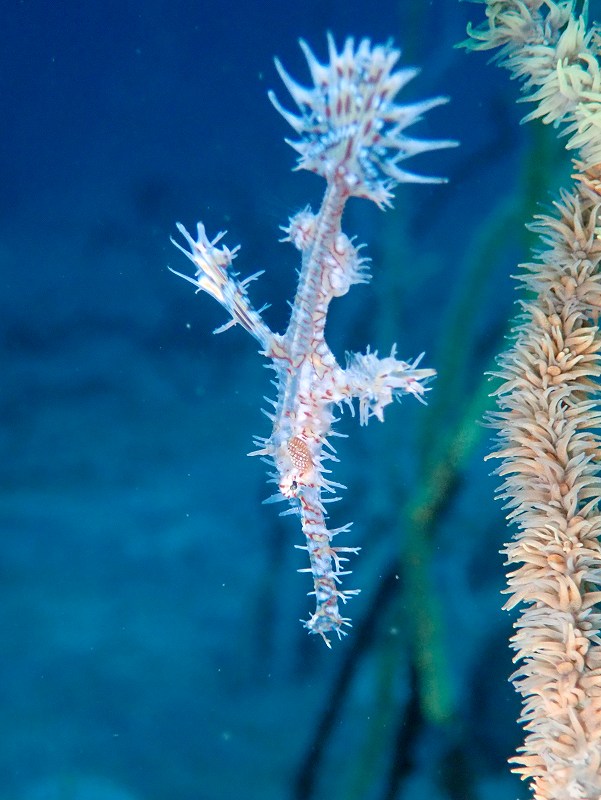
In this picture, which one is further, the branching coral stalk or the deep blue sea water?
the deep blue sea water

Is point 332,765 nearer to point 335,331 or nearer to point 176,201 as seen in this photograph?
point 335,331

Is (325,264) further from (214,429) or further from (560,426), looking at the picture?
(214,429)

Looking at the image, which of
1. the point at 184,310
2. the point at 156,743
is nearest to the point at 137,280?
the point at 184,310

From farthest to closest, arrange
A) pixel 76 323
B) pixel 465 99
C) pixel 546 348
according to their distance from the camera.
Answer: pixel 76 323, pixel 465 99, pixel 546 348

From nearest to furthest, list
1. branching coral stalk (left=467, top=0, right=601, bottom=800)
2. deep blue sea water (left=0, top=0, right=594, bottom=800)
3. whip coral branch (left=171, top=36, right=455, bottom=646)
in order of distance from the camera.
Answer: whip coral branch (left=171, top=36, right=455, bottom=646)
branching coral stalk (left=467, top=0, right=601, bottom=800)
deep blue sea water (left=0, top=0, right=594, bottom=800)

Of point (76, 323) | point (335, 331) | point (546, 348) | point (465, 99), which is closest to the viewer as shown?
point (546, 348)
